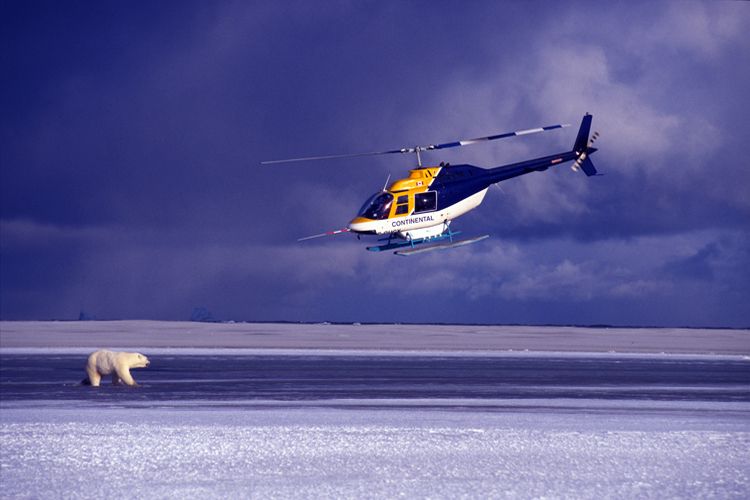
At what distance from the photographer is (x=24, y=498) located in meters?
17.4

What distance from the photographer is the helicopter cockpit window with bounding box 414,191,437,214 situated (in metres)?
40.4

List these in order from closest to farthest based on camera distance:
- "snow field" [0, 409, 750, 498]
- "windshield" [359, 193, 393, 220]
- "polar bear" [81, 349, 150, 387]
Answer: "snow field" [0, 409, 750, 498]
"polar bear" [81, 349, 150, 387]
"windshield" [359, 193, 393, 220]

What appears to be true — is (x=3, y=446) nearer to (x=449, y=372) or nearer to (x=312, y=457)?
(x=312, y=457)

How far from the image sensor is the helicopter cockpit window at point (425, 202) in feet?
133

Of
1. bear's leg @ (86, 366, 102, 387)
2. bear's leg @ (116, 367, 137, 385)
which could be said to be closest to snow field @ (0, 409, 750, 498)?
bear's leg @ (86, 366, 102, 387)

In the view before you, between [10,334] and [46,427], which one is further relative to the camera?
[10,334]

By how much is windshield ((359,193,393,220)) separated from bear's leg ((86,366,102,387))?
12932mm

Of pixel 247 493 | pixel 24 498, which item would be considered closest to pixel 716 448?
pixel 247 493

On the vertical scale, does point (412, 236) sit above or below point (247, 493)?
above

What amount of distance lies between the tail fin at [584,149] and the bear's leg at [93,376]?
2566cm

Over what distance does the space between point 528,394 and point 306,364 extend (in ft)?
54.8

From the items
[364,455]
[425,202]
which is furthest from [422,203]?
[364,455]

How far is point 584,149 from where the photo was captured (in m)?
47.6

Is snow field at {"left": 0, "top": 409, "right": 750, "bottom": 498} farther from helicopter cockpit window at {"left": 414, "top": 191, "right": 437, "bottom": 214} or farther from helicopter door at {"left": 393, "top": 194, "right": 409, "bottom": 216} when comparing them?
helicopter cockpit window at {"left": 414, "top": 191, "right": 437, "bottom": 214}
